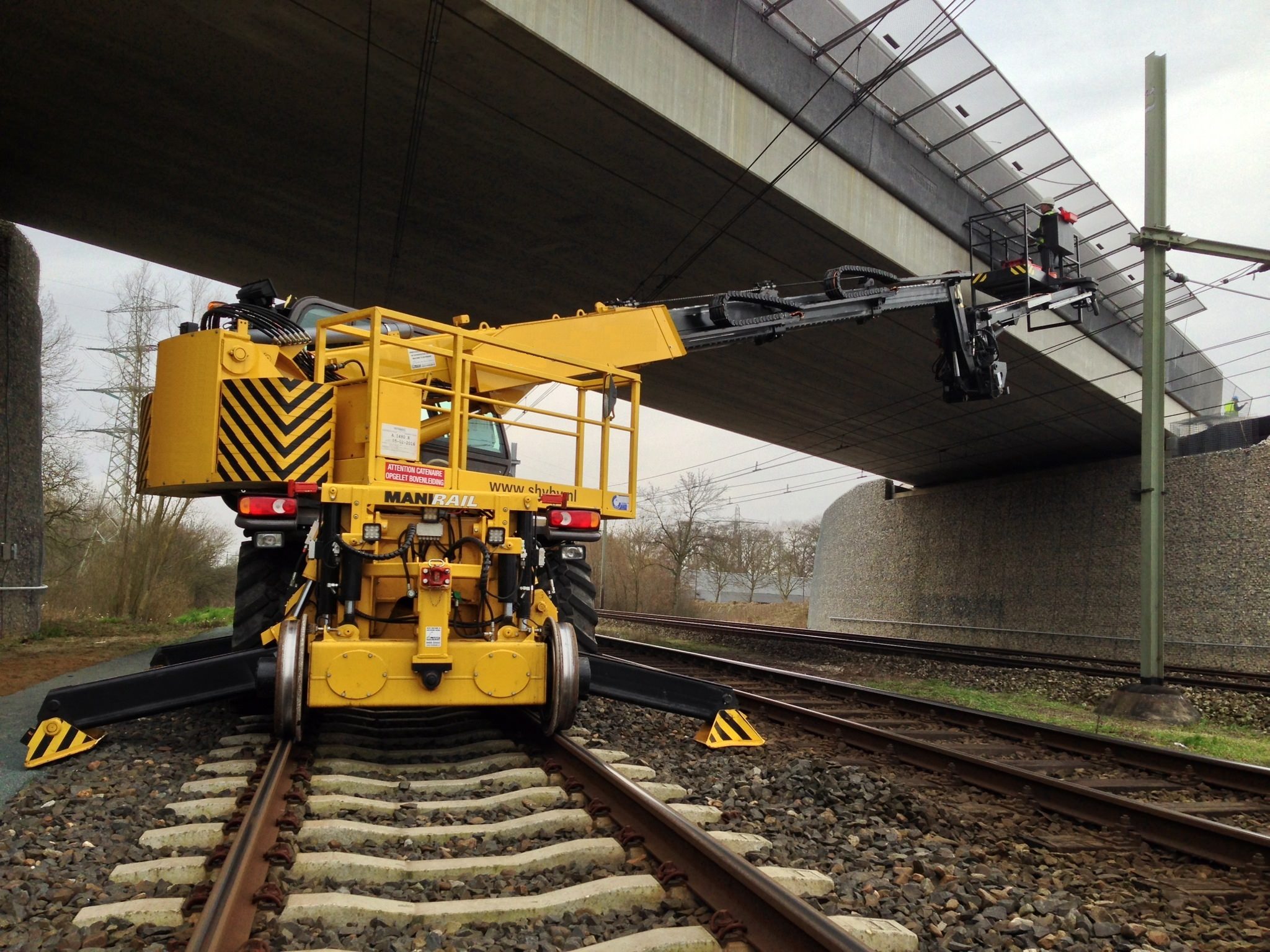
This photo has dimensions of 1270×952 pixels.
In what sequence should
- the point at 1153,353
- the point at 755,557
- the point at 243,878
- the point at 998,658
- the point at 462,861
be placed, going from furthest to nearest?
the point at 755,557 < the point at 998,658 < the point at 1153,353 < the point at 462,861 < the point at 243,878

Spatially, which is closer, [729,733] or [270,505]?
[270,505]

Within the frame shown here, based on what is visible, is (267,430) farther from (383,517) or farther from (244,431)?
(383,517)

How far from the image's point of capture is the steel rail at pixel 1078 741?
21.9ft

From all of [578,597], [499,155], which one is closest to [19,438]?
[499,155]

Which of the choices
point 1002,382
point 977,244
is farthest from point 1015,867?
point 977,244

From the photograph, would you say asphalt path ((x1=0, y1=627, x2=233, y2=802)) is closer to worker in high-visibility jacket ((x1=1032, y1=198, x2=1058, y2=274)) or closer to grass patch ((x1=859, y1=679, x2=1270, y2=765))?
grass patch ((x1=859, y1=679, x2=1270, y2=765))

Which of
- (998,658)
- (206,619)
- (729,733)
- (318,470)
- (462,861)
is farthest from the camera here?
(206,619)

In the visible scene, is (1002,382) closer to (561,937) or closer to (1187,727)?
(1187,727)

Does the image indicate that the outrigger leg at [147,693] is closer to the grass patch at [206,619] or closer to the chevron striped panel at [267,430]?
the chevron striped panel at [267,430]

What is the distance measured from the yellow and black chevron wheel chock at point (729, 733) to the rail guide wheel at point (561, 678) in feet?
4.79

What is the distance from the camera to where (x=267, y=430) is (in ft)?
19.7

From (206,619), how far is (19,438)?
8.67m

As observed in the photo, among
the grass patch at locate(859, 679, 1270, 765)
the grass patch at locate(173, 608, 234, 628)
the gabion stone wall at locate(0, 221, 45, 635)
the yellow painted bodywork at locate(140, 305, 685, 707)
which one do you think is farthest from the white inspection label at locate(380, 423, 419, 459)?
the grass patch at locate(173, 608, 234, 628)

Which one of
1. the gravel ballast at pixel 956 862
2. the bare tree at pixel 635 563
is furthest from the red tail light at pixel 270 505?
the bare tree at pixel 635 563
